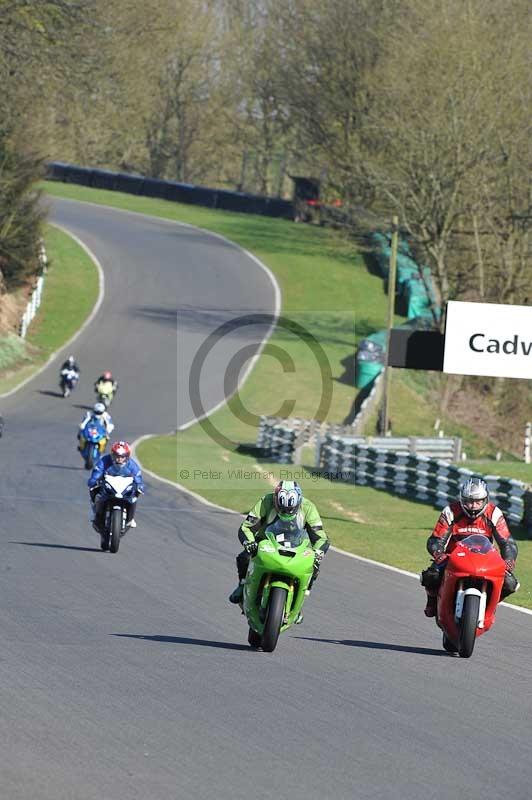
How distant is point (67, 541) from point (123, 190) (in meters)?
69.8

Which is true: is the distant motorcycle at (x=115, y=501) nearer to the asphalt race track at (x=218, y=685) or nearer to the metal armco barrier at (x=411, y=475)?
the asphalt race track at (x=218, y=685)

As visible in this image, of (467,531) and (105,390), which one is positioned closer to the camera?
(467,531)

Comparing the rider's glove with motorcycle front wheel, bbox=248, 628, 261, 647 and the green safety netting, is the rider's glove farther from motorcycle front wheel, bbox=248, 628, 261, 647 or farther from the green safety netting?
the green safety netting

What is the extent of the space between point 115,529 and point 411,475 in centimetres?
1198

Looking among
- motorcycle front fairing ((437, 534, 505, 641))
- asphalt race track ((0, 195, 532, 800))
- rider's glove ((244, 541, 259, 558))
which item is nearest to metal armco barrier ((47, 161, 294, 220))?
asphalt race track ((0, 195, 532, 800))

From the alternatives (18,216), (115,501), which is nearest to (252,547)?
(115,501)

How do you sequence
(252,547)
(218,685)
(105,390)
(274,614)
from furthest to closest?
(105,390)
(252,547)
(274,614)
(218,685)


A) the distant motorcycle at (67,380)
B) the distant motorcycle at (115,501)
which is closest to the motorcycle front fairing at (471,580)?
the distant motorcycle at (115,501)

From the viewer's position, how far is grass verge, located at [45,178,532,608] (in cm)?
2230

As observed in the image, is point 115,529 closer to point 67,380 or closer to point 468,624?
point 468,624

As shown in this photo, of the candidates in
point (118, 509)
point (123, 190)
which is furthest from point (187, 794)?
point (123, 190)

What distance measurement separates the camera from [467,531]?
11227mm

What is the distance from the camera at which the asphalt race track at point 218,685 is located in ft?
22.5

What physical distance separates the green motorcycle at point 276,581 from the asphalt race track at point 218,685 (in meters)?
0.26
